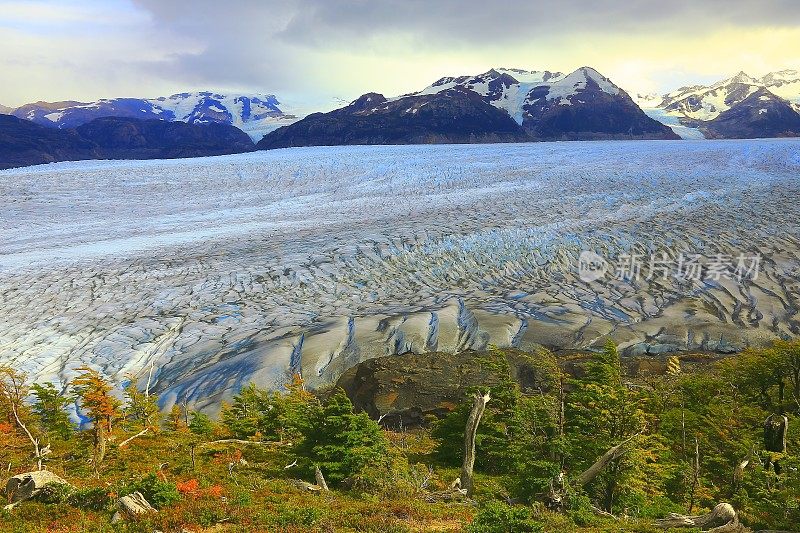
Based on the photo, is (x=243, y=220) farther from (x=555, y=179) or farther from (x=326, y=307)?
(x=555, y=179)

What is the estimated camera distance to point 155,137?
187500mm

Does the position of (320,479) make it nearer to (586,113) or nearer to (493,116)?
(493,116)

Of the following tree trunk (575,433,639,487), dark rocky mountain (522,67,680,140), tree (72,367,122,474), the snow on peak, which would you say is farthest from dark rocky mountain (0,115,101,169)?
tree trunk (575,433,639,487)

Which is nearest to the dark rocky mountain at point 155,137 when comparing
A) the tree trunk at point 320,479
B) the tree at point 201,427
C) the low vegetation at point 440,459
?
the tree at point 201,427

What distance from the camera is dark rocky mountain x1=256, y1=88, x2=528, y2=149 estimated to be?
12775 centimetres

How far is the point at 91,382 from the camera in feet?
37.3

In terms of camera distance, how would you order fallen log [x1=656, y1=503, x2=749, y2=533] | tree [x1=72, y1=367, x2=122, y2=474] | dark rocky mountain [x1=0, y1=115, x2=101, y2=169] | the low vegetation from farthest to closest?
dark rocky mountain [x1=0, y1=115, x2=101, y2=169] → tree [x1=72, y1=367, x2=122, y2=474] → the low vegetation → fallen log [x1=656, y1=503, x2=749, y2=533]

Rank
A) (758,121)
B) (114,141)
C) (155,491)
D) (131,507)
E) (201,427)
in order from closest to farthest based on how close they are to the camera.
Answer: (131,507) → (155,491) → (201,427) → (114,141) → (758,121)

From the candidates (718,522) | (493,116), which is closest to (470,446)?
(718,522)

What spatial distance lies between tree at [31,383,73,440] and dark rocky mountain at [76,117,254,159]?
152124 millimetres

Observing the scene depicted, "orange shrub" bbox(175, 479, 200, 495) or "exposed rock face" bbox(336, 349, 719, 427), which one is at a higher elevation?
"orange shrub" bbox(175, 479, 200, 495)

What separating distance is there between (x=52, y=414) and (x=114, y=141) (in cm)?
18850

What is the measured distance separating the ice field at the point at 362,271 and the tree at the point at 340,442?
195 inches

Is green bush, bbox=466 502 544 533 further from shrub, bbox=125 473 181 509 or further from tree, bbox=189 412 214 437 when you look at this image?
tree, bbox=189 412 214 437
